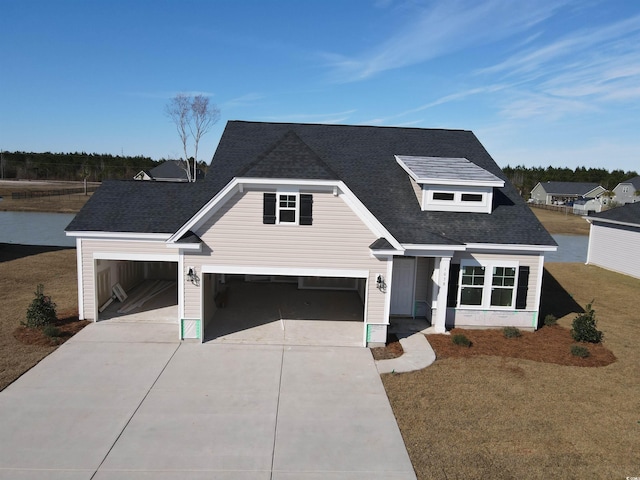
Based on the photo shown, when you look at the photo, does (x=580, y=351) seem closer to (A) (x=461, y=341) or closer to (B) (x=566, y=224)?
(A) (x=461, y=341)

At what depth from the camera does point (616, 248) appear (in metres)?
27.2

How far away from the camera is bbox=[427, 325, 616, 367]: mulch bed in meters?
13.7

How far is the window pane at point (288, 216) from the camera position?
45.2 feet

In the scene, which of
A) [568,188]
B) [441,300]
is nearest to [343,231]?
[441,300]

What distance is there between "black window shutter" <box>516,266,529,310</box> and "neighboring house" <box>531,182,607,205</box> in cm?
9006

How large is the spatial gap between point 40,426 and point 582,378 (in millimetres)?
13474

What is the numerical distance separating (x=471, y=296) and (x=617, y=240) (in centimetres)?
1703

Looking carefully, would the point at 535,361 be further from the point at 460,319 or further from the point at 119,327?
the point at 119,327

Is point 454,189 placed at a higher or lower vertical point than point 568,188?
lower

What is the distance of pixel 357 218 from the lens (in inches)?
543

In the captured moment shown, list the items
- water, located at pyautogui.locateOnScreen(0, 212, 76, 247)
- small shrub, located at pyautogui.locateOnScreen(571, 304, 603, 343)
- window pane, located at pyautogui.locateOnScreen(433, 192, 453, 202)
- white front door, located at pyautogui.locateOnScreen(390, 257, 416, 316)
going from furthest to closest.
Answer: water, located at pyautogui.locateOnScreen(0, 212, 76, 247) < window pane, located at pyautogui.locateOnScreen(433, 192, 453, 202) < white front door, located at pyautogui.locateOnScreen(390, 257, 416, 316) < small shrub, located at pyautogui.locateOnScreen(571, 304, 603, 343)

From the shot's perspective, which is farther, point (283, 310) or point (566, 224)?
point (566, 224)

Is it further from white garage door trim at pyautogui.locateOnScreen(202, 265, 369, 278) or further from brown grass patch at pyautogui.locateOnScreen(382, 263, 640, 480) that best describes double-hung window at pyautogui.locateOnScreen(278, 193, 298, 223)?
brown grass patch at pyautogui.locateOnScreen(382, 263, 640, 480)

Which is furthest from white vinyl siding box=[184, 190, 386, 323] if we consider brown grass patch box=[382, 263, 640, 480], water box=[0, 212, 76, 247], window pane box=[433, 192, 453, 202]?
water box=[0, 212, 76, 247]
